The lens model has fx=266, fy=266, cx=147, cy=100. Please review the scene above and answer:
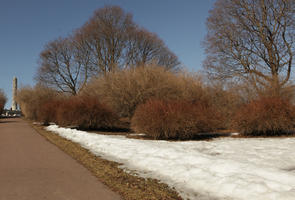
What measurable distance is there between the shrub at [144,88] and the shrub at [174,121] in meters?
5.43

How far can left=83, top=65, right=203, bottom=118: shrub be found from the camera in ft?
60.8

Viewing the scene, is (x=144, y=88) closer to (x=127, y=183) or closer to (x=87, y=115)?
(x=87, y=115)

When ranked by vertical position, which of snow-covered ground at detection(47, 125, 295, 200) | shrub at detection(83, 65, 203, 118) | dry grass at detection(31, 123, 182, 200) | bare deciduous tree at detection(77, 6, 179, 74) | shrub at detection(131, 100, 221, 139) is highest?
bare deciduous tree at detection(77, 6, 179, 74)

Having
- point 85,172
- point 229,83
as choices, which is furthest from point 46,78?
point 85,172

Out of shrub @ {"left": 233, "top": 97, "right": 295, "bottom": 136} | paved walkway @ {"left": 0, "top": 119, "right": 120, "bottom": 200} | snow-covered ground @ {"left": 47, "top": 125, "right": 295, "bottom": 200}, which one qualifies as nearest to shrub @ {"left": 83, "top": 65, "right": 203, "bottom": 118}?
shrub @ {"left": 233, "top": 97, "right": 295, "bottom": 136}

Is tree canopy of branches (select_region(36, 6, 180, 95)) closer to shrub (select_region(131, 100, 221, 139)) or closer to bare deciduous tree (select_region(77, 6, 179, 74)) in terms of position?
bare deciduous tree (select_region(77, 6, 179, 74))

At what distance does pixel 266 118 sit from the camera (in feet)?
42.3

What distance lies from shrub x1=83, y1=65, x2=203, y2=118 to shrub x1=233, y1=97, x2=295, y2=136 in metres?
5.17

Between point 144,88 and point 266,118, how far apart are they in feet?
28.0

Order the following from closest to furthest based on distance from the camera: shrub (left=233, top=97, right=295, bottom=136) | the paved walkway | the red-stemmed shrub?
1. the paved walkway
2. shrub (left=233, top=97, right=295, bottom=136)
3. the red-stemmed shrub

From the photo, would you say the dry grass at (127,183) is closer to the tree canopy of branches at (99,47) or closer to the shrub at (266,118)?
the shrub at (266,118)

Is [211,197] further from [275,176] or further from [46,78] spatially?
[46,78]

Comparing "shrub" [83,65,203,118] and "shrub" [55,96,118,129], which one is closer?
"shrub" [55,96,118,129]

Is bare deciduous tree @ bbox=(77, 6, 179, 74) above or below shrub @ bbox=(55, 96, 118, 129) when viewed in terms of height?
above
